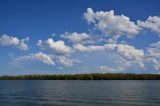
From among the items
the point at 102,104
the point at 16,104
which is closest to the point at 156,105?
the point at 102,104

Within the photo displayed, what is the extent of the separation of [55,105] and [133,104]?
1595 centimetres

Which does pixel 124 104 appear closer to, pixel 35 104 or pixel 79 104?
pixel 79 104

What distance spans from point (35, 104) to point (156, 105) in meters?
24.9

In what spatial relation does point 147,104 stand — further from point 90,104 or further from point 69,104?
point 69,104

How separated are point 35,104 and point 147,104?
23316 millimetres

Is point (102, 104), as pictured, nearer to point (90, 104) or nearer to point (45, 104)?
point (90, 104)

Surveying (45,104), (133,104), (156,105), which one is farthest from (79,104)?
(156,105)

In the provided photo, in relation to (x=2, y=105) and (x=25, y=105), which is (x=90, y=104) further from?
(x=2, y=105)

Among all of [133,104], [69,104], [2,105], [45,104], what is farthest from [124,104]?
[2,105]

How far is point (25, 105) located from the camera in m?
58.2

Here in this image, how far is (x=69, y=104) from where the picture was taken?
193ft

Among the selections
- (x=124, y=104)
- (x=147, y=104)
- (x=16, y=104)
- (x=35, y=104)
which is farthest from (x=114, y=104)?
(x=16, y=104)

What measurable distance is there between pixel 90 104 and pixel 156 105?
13301mm

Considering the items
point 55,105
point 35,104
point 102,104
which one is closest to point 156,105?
point 102,104
